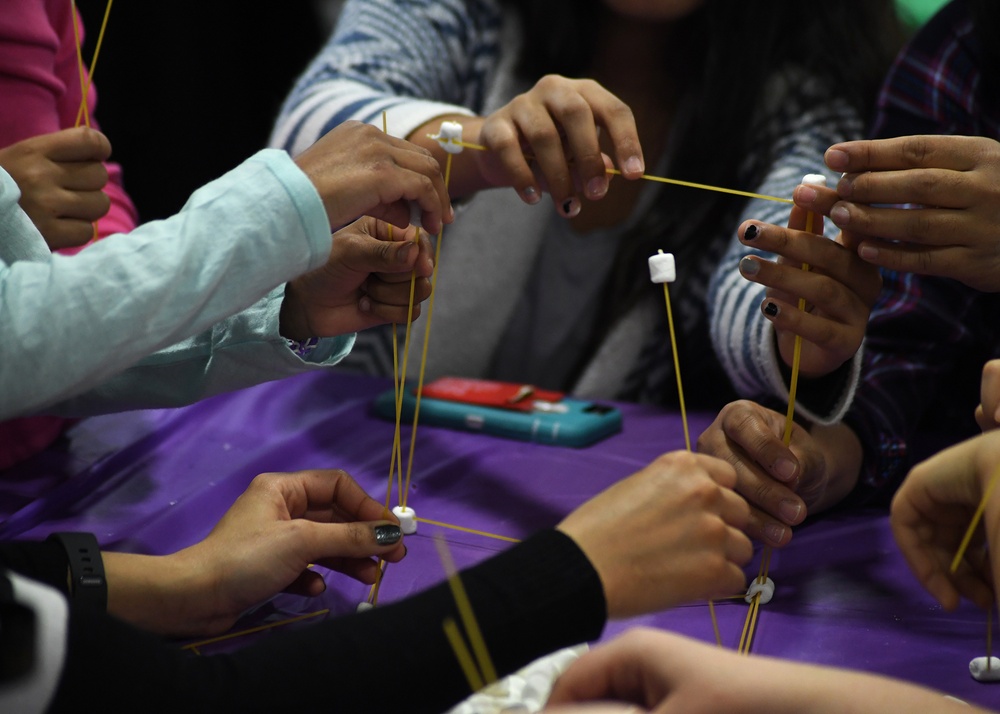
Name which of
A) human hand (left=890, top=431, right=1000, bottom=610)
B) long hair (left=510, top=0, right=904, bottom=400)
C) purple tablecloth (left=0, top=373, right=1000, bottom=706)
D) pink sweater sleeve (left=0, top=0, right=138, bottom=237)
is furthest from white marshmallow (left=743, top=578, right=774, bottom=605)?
pink sweater sleeve (left=0, top=0, right=138, bottom=237)

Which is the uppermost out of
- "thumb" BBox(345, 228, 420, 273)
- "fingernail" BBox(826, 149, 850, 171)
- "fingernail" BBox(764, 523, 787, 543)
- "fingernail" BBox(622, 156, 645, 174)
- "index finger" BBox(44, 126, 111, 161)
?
"fingernail" BBox(826, 149, 850, 171)

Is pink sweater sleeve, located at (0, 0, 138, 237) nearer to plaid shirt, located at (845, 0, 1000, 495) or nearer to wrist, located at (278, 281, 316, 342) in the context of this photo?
wrist, located at (278, 281, 316, 342)

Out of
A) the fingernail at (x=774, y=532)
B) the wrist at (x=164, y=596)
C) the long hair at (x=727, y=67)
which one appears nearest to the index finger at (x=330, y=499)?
the wrist at (x=164, y=596)

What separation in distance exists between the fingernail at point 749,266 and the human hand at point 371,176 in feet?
0.86

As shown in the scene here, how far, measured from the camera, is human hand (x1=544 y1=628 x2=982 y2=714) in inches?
20.0

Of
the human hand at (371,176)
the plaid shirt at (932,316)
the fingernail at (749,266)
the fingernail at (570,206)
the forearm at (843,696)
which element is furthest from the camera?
the plaid shirt at (932,316)

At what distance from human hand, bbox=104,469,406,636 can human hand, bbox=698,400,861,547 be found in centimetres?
30

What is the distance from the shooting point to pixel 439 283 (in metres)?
1.40

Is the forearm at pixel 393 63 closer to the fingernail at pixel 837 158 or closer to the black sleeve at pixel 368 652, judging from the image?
the fingernail at pixel 837 158

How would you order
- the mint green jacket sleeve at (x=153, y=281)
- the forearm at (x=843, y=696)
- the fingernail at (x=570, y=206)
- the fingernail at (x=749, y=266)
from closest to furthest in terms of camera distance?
the forearm at (x=843, y=696)
the mint green jacket sleeve at (x=153, y=281)
the fingernail at (x=749, y=266)
the fingernail at (x=570, y=206)

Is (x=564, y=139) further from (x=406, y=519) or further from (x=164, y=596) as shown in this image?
(x=164, y=596)

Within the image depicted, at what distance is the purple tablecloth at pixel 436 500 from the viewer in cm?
75

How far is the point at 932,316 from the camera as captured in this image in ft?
3.46

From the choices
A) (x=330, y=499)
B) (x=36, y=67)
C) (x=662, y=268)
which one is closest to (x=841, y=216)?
(x=662, y=268)
